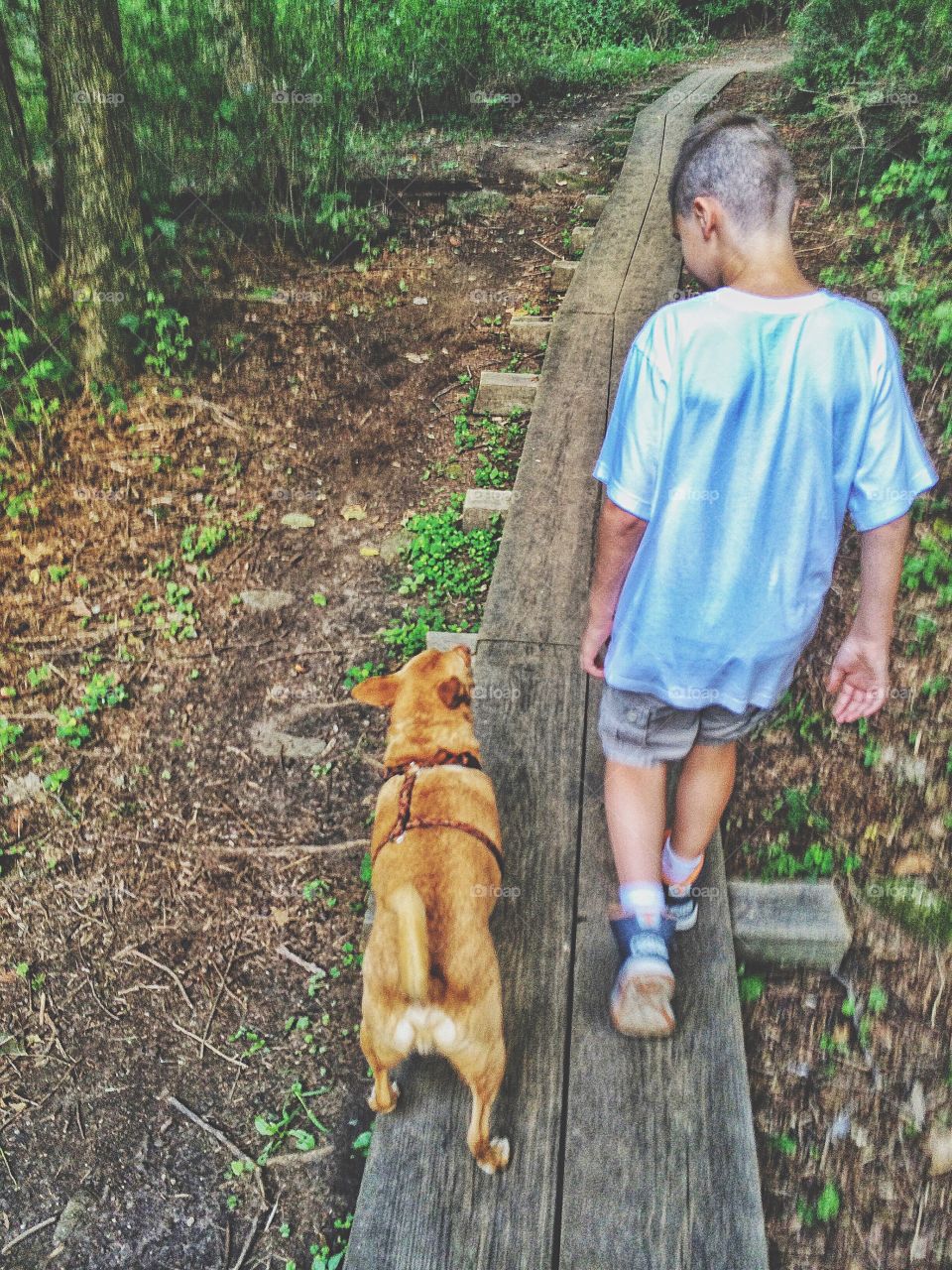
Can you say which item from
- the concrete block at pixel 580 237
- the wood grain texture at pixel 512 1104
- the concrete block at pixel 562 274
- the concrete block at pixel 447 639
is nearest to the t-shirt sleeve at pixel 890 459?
the wood grain texture at pixel 512 1104

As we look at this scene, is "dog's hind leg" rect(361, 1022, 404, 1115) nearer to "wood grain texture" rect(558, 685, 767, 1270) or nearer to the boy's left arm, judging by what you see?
"wood grain texture" rect(558, 685, 767, 1270)

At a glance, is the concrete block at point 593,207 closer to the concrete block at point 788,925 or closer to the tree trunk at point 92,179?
the tree trunk at point 92,179

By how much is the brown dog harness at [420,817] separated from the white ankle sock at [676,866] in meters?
0.48

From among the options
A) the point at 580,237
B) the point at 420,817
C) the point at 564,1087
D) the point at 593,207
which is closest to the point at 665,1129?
the point at 564,1087

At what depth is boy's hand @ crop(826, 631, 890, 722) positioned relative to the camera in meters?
1.95

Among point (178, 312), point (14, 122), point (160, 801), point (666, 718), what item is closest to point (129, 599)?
point (160, 801)

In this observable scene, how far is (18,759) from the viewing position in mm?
3621

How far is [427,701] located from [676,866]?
0.88m

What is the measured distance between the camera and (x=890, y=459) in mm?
1715

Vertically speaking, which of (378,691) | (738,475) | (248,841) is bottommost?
(248,841)

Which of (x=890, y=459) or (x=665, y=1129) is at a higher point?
(x=890, y=459)

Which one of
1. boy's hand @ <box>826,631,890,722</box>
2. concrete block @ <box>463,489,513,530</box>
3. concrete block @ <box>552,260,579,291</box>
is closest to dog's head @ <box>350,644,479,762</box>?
boy's hand @ <box>826,631,890,722</box>

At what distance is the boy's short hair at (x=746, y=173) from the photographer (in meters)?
1.67

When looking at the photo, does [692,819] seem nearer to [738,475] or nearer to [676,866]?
[676,866]
